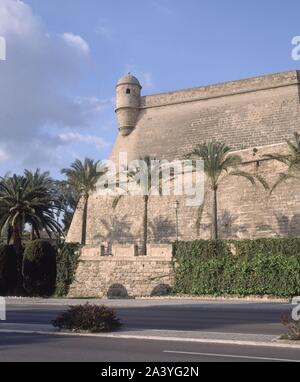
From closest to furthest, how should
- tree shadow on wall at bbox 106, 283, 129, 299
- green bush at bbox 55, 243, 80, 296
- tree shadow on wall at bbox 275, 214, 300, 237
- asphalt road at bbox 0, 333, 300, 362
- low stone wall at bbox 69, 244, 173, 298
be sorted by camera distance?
asphalt road at bbox 0, 333, 300, 362
low stone wall at bbox 69, 244, 173, 298
tree shadow on wall at bbox 106, 283, 129, 299
green bush at bbox 55, 243, 80, 296
tree shadow on wall at bbox 275, 214, 300, 237

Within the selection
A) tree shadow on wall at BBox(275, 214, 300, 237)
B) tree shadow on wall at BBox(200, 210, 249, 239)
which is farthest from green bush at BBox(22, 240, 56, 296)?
tree shadow on wall at BBox(275, 214, 300, 237)

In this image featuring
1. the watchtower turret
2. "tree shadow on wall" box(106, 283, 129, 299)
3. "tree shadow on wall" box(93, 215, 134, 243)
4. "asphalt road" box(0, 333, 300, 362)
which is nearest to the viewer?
"asphalt road" box(0, 333, 300, 362)

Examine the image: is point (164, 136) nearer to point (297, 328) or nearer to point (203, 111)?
point (203, 111)

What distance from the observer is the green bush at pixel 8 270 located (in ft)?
95.6

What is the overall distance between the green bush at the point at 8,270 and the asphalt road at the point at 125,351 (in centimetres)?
2016

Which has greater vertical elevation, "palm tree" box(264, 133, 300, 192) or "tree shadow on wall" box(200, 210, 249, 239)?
"palm tree" box(264, 133, 300, 192)

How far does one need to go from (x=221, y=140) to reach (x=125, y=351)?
3293 centimetres

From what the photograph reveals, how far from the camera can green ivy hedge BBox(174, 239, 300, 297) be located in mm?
23359

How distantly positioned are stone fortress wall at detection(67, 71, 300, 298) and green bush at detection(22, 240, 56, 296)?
2322 mm

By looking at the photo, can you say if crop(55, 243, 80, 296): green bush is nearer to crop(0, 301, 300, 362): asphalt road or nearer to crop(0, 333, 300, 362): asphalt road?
crop(0, 301, 300, 362): asphalt road

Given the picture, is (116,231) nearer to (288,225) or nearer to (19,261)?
(19,261)

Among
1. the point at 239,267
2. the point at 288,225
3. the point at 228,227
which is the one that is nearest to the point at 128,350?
the point at 239,267

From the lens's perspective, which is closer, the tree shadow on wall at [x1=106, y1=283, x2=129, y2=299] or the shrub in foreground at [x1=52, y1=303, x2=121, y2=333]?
the shrub in foreground at [x1=52, y1=303, x2=121, y2=333]
